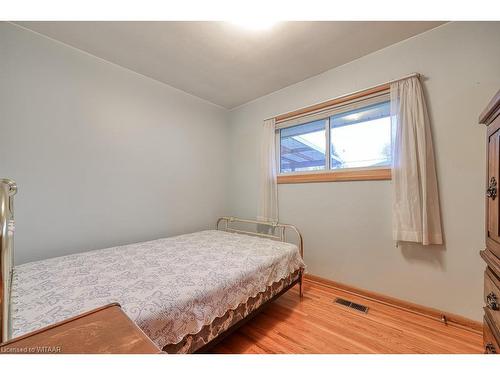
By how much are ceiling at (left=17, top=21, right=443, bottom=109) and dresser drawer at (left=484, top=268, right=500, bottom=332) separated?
1939 millimetres

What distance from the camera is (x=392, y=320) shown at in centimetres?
174

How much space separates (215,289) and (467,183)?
6.93 ft

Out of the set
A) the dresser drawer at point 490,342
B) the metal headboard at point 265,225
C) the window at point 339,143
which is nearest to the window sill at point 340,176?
the window at point 339,143

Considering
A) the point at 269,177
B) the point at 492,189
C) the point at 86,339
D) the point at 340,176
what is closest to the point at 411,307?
the point at 340,176

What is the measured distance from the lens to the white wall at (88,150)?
1.74 meters

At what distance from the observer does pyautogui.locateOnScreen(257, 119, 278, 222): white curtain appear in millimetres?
2841

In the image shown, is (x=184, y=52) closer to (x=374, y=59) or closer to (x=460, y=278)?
(x=374, y=59)

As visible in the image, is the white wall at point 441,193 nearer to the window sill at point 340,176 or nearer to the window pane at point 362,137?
the window sill at point 340,176

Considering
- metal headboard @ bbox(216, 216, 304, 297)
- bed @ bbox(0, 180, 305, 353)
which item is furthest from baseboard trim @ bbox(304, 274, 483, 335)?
bed @ bbox(0, 180, 305, 353)

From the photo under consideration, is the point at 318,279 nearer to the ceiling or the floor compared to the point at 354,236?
nearer to the floor

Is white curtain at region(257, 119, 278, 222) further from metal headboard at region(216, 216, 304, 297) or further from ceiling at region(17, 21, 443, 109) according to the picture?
ceiling at region(17, 21, 443, 109)

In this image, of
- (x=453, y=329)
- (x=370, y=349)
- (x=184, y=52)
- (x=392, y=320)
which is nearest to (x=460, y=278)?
(x=453, y=329)

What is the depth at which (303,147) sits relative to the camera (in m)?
2.73

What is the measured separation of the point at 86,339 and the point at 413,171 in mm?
2327
